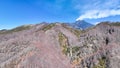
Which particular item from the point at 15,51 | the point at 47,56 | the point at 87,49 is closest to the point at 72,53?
the point at 87,49

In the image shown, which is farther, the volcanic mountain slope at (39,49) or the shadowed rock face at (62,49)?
the shadowed rock face at (62,49)

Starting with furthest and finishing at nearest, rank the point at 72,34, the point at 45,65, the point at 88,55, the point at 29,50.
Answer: the point at 72,34, the point at 88,55, the point at 29,50, the point at 45,65

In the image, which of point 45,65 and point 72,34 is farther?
point 72,34

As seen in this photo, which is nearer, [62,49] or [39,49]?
[39,49]

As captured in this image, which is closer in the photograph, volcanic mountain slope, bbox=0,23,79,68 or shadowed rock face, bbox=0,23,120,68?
volcanic mountain slope, bbox=0,23,79,68

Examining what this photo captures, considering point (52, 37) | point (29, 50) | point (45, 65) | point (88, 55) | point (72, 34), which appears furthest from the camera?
point (72, 34)

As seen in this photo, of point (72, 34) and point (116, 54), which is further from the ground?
point (72, 34)

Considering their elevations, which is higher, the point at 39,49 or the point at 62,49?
the point at 39,49

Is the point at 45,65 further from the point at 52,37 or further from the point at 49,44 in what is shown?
the point at 52,37
